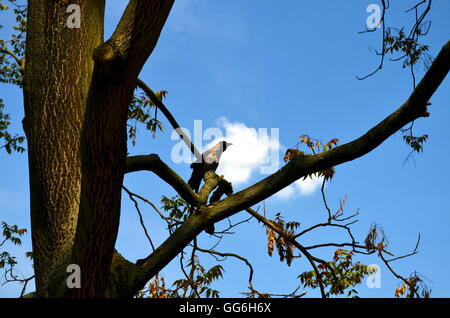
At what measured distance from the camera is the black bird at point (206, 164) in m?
5.86

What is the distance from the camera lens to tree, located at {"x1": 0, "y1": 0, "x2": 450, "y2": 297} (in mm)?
2918

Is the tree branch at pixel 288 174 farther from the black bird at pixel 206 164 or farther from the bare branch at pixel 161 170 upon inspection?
the black bird at pixel 206 164

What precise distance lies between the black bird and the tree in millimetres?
782

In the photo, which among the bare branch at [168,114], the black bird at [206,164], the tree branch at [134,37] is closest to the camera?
the tree branch at [134,37]

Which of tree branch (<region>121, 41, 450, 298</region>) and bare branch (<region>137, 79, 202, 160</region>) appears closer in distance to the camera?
tree branch (<region>121, 41, 450, 298</region>)

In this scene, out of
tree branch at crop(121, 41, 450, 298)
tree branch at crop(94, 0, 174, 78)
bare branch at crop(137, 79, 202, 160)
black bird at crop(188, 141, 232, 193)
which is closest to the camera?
tree branch at crop(94, 0, 174, 78)

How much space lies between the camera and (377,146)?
352 centimetres

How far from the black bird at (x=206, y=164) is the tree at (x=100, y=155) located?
30.8 inches

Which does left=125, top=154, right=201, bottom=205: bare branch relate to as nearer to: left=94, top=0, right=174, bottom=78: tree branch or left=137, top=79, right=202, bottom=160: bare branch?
left=137, top=79, right=202, bottom=160: bare branch

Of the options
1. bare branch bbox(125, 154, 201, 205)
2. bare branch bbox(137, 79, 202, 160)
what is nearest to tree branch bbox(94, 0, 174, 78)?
bare branch bbox(125, 154, 201, 205)

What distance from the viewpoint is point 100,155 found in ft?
9.68

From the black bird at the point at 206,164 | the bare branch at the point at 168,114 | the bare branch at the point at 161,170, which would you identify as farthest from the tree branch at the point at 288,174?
the black bird at the point at 206,164

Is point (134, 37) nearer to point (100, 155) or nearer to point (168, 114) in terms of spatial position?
point (100, 155)
